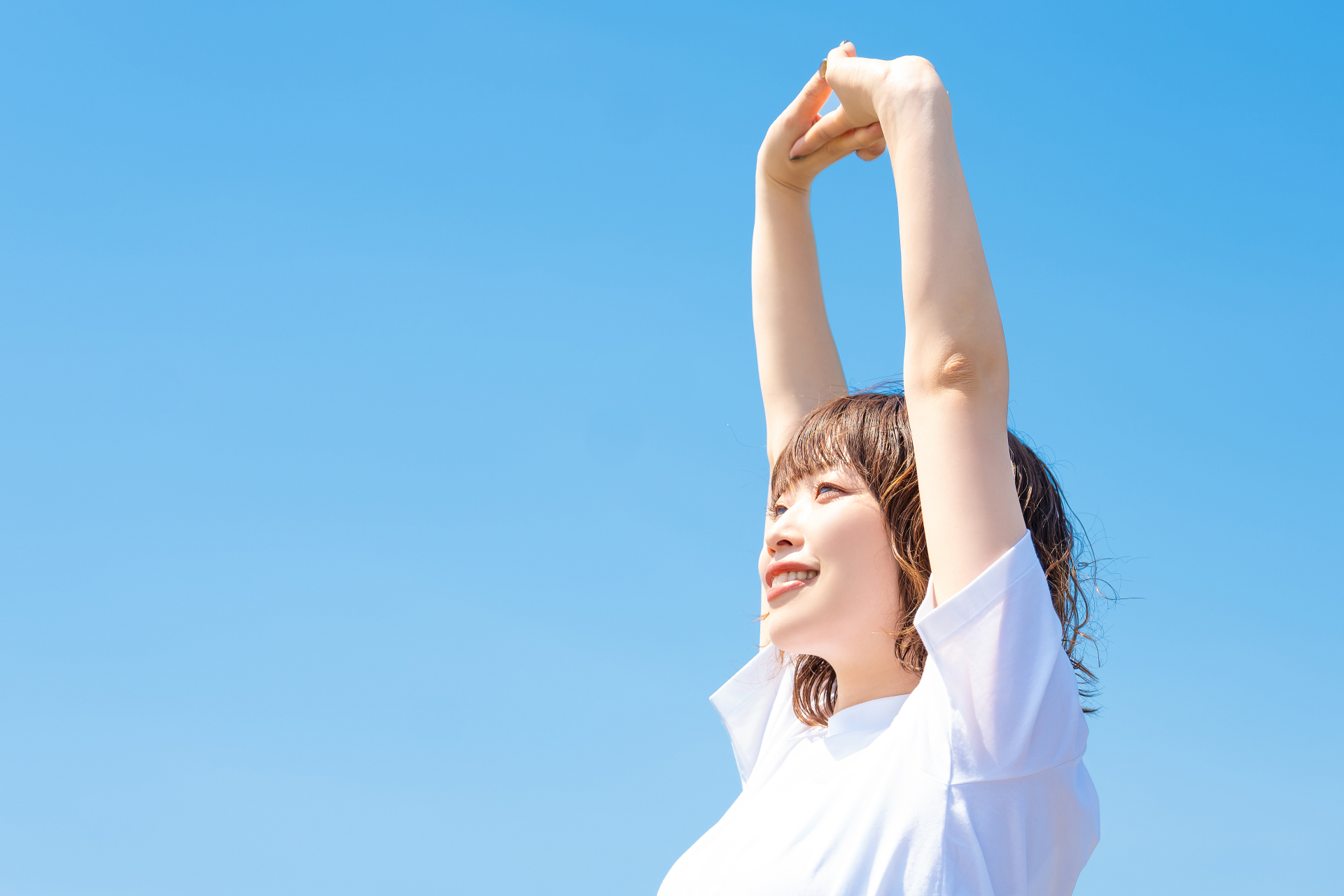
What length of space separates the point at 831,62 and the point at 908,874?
217cm

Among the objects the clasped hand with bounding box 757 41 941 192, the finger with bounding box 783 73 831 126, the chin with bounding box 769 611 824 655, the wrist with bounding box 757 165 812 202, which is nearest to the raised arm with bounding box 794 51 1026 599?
the clasped hand with bounding box 757 41 941 192

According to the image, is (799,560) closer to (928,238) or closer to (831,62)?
(928,238)

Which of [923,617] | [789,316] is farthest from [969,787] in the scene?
[789,316]

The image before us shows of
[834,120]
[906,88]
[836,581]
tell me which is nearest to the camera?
[906,88]

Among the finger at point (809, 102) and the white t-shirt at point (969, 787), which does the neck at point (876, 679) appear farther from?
the finger at point (809, 102)

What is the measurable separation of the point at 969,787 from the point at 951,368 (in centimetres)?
92

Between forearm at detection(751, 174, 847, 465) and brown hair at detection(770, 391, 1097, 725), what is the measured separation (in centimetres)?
45

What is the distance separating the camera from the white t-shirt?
2584 mm

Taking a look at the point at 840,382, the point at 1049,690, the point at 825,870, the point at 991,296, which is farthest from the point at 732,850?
the point at 840,382

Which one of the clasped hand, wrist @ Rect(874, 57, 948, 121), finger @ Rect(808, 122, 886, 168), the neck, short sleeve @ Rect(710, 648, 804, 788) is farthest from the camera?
short sleeve @ Rect(710, 648, 804, 788)

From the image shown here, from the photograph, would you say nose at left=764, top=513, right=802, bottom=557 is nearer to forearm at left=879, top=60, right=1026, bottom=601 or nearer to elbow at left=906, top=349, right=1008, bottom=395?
forearm at left=879, top=60, right=1026, bottom=601

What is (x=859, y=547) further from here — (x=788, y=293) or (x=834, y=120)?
(x=834, y=120)

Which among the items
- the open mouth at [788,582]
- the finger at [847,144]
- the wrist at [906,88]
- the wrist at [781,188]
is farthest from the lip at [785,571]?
the wrist at [781,188]

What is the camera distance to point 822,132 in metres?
3.85
